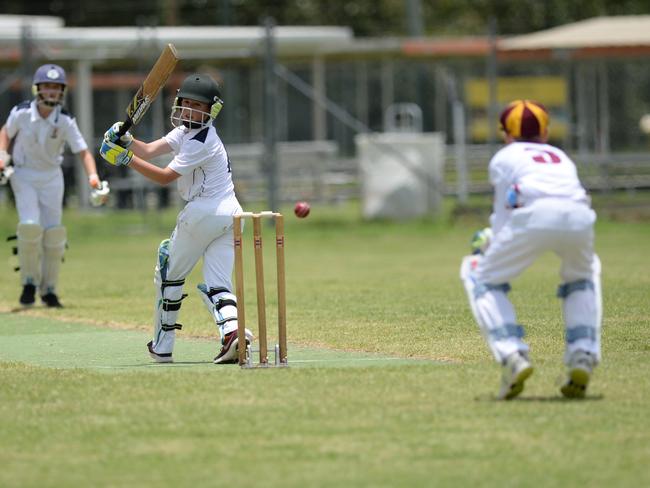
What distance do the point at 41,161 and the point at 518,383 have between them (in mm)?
7569

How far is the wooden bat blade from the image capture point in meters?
9.86

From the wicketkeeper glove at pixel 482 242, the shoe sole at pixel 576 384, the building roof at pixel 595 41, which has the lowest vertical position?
the shoe sole at pixel 576 384

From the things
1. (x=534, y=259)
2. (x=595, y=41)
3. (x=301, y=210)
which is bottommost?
(x=534, y=259)

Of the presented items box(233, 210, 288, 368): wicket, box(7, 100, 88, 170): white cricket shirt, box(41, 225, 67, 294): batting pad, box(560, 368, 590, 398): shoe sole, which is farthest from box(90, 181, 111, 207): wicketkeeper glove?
box(560, 368, 590, 398): shoe sole

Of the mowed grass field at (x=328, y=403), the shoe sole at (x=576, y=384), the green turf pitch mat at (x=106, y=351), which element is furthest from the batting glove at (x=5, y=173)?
the shoe sole at (x=576, y=384)

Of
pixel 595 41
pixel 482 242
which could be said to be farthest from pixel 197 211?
pixel 595 41

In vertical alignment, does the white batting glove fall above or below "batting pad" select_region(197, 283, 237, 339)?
above

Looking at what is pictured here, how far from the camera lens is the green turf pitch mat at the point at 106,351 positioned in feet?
32.7

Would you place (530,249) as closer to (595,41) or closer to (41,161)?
(41,161)

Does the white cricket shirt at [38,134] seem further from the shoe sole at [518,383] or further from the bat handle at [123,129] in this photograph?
the shoe sole at [518,383]

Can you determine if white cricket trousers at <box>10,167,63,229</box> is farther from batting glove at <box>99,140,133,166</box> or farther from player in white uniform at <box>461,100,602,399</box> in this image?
player in white uniform at <box>461,100,602,399</box>

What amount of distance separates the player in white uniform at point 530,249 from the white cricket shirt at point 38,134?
22.5 feet

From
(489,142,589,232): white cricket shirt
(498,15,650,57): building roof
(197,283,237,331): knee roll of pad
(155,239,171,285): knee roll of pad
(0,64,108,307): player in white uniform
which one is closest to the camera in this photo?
(489,142,589,232): white cricket shirt

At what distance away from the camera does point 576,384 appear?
801 centimetres
